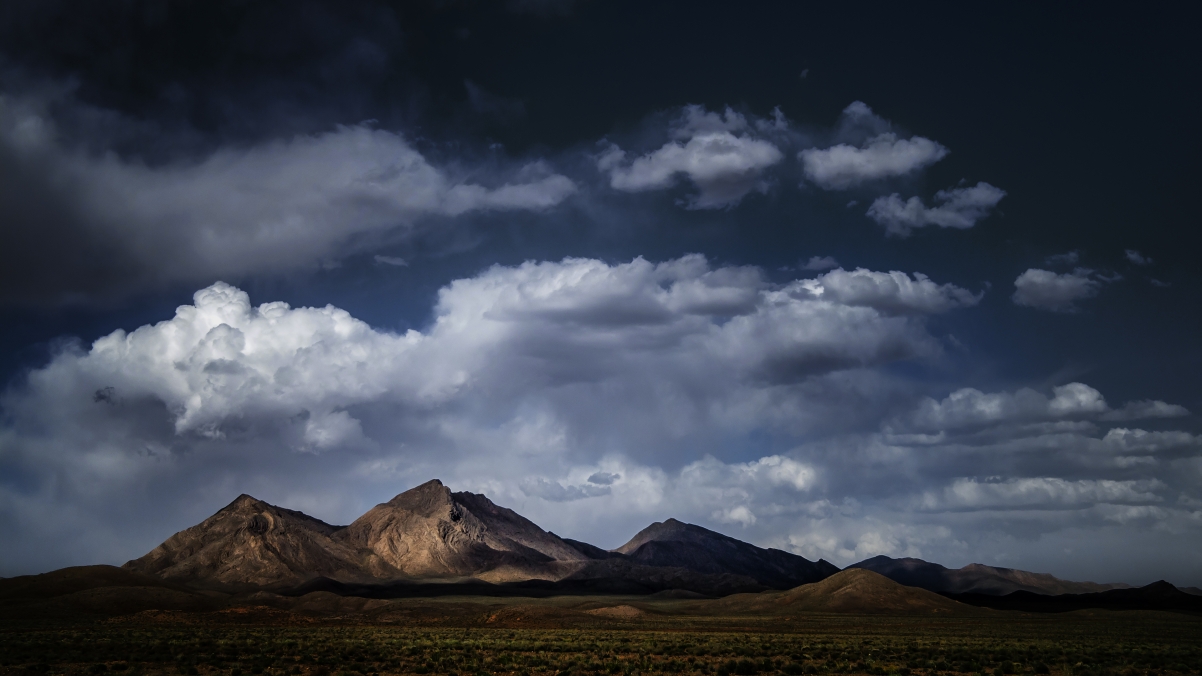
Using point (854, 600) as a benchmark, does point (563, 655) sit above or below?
below

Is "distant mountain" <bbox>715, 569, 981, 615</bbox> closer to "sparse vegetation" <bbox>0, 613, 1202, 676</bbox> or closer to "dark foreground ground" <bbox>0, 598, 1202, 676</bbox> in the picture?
"dark foreground ground" <bbox>0, 598, 1202, 676</bbox>

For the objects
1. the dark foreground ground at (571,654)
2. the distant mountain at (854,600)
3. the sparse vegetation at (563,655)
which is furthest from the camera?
the distant mountain at (854,600)

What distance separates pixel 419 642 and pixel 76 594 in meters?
102

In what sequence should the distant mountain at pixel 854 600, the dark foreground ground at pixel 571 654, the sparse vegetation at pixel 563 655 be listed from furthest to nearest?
the distant mountain at pixel 854 600, the dark foreground ground at pixel 571 654, the sparse vegetation at pixel 563 655

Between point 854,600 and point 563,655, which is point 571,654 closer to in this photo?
point 563,655

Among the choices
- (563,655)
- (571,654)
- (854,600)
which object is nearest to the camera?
(563,655)

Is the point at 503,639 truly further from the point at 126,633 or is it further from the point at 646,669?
the point at 126,633

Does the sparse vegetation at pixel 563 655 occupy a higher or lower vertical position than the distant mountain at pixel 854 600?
lower

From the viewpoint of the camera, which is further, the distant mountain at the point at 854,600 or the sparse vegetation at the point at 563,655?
the distant mountain at the point at 854,600

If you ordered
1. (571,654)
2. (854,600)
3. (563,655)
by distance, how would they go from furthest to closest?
(854,600)
(571,654)
(563,655)

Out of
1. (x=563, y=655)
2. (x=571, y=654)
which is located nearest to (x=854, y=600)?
(x=571, y=654)

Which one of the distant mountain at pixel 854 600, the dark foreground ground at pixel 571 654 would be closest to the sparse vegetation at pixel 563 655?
the dark foreground ground at pixel 571 654

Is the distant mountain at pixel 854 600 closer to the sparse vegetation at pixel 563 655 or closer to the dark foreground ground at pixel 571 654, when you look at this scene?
the dark foreground ground at pixel 571 654

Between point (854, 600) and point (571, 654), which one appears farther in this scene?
point (854, 600)
